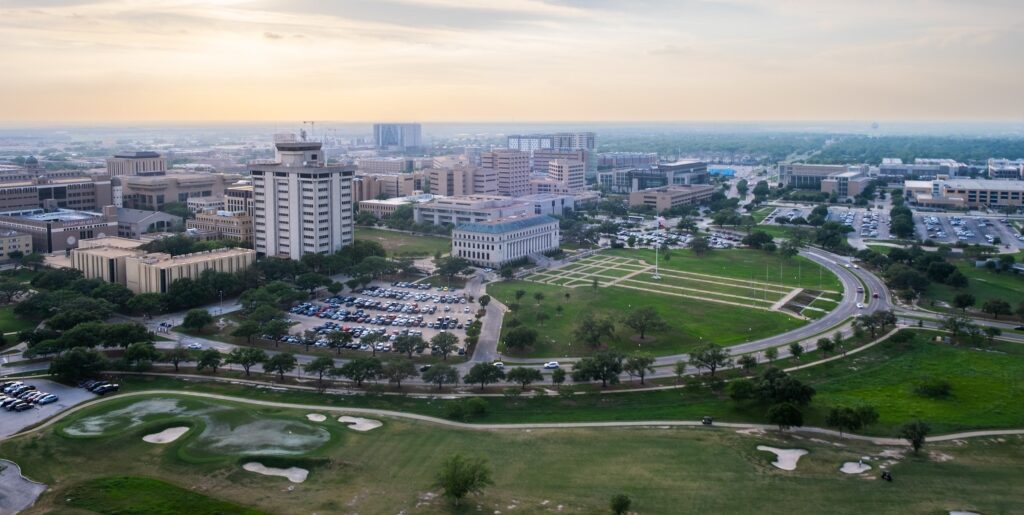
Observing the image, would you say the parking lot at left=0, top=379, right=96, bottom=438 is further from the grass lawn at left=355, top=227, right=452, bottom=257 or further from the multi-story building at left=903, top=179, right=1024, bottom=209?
the multi-story building at left=903, top=179, right=1024, bottom=209

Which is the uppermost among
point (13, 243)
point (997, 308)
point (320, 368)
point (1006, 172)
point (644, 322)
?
point (1006, 172)

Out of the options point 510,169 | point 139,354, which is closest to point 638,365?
point 139,354

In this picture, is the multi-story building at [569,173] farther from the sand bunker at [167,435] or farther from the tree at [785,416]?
the sand bunker at [167,435]

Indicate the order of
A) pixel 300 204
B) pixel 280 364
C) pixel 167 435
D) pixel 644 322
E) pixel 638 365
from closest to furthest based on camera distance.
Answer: pixel 167 435 → pixel 638 365 → pixel 280 364 → pixel 644 322 → pixel 300 204

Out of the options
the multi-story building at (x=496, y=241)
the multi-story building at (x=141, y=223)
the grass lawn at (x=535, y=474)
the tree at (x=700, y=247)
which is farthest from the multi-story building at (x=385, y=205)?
the grass lawn at (x=535, y=474)

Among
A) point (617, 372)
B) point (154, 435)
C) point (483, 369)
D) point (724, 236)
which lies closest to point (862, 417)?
point (617, 372)

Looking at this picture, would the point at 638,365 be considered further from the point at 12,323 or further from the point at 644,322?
the point at 12,323

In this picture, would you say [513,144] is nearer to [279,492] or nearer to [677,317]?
[677,317]
